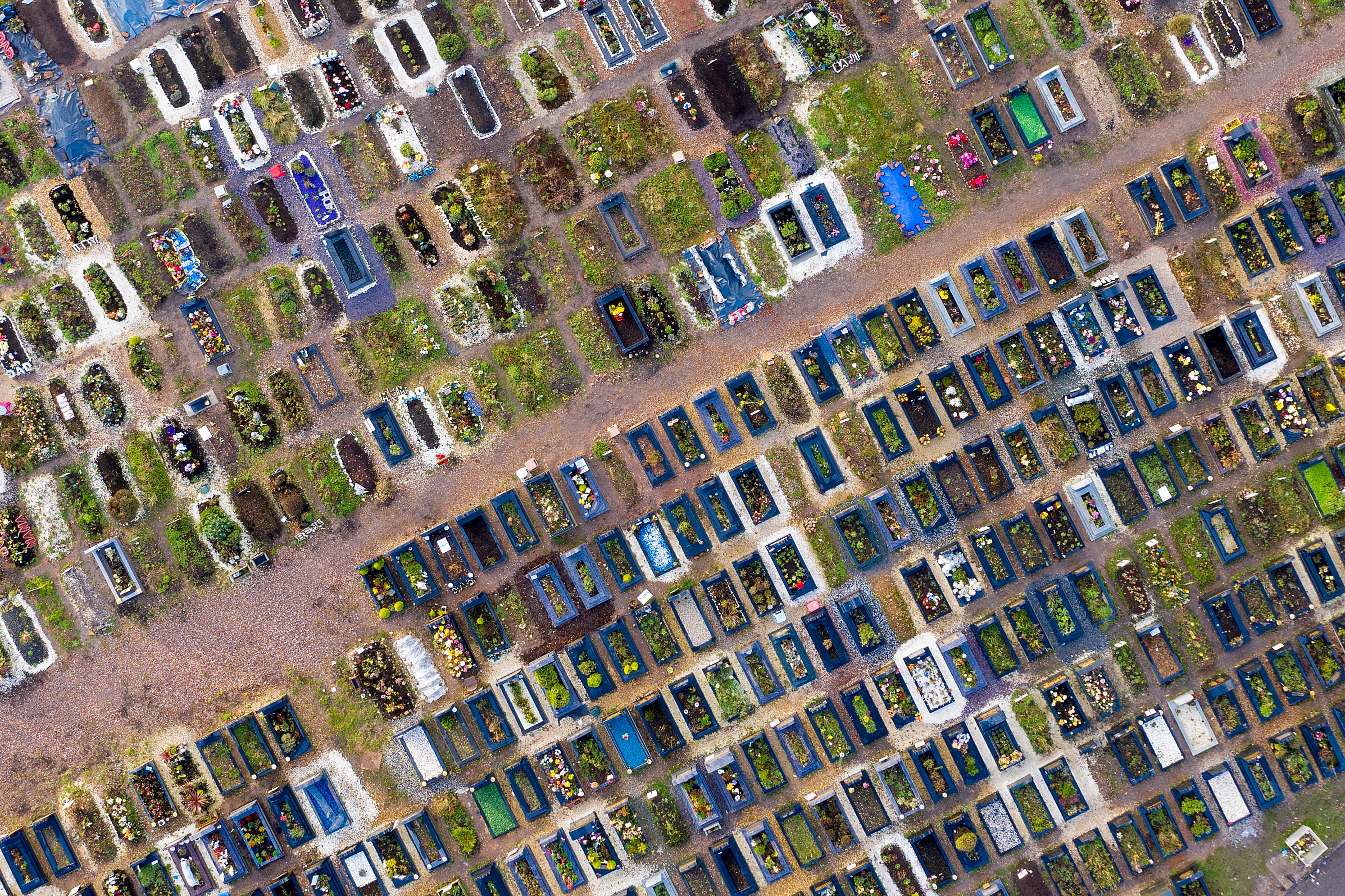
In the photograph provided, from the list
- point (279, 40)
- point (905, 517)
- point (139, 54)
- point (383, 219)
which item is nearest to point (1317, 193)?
point (905, 517)

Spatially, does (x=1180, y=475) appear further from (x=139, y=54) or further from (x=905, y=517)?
(x=139, y=54)

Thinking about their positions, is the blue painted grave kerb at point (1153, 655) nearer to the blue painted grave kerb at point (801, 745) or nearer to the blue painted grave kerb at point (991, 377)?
the blue painted grave kerb at point (991, 377)

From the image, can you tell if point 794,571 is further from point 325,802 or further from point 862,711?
point 325,802

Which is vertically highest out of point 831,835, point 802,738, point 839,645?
point 839,645

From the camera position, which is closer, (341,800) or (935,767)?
(935,767)

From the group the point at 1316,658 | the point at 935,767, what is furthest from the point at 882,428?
the point at 1316,658

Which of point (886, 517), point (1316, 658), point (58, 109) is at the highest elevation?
point (58, 109)

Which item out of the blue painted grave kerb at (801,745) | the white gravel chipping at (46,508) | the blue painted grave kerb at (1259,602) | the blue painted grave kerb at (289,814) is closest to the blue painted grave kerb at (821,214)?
the blue painted grave kerb at (801,745)
